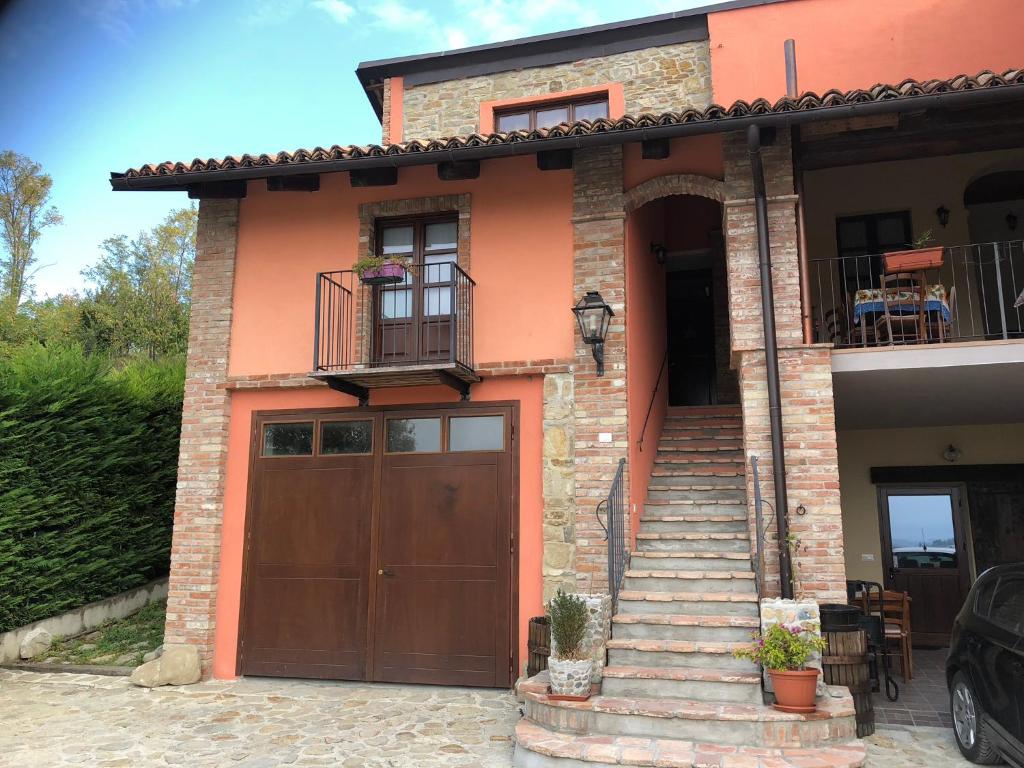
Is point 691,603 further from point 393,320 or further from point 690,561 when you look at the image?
point 393,320

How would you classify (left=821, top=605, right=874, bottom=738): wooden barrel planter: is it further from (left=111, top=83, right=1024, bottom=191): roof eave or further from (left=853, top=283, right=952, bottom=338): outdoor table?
(left=111, top=83, right=1024, bottom=191): roof eave

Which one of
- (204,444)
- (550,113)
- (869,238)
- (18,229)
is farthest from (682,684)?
(18,229)

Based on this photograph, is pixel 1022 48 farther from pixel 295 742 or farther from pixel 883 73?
pixel 295 742

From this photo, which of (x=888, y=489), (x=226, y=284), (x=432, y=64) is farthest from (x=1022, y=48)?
(x=226, y=284)

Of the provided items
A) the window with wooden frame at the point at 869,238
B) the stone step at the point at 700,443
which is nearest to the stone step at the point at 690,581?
the stone step at the point at 700,443

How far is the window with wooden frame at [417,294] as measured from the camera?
8.34m

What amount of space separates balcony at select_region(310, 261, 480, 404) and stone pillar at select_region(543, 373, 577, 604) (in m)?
0.89

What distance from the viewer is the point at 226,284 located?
8.80 meters

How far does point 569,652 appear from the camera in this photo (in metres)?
5.73

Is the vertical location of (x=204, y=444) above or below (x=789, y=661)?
→ above

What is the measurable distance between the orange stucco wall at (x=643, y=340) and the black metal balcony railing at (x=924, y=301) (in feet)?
6.54

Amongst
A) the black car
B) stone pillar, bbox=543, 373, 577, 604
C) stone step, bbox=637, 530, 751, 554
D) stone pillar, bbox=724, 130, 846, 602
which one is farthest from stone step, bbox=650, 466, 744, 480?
the black car

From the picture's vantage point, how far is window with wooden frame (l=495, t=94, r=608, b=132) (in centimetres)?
1063

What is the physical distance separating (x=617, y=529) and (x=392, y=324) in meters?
3.40
